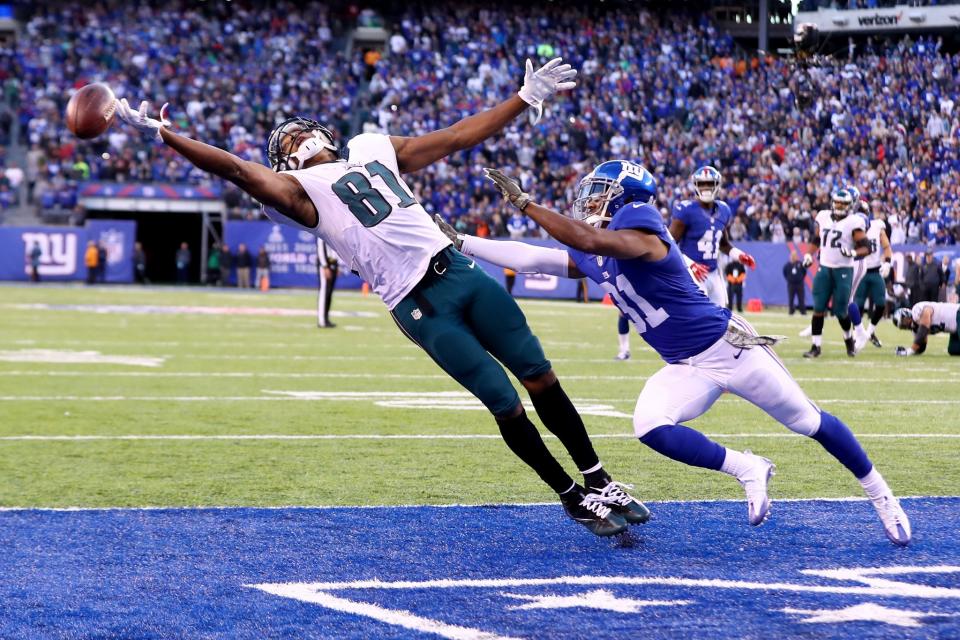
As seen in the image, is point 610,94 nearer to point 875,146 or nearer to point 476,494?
point 875,146

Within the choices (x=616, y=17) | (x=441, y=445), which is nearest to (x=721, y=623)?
(x=441, y=445)

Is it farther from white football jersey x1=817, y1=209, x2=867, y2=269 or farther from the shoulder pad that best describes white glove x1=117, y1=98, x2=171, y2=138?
white football jersey x1=817, y1=209, x2=867, y2=269

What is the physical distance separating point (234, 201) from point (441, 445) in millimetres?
29983

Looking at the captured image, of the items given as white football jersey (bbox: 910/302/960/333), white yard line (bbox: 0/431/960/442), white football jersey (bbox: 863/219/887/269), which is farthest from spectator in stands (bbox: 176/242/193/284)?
white yard line (bbox: 0/431/960/442)

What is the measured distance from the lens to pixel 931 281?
23.5 meters

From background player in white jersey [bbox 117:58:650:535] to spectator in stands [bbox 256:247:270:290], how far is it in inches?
1224

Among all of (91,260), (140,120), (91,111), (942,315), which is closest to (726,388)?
(140,120)

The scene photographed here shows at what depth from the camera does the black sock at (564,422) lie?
211 inches

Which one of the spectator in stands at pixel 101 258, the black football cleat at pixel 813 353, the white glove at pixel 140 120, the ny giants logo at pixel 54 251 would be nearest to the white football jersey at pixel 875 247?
the black football cleat at pixel 813 353

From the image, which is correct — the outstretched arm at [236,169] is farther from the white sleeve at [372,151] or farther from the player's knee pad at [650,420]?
the player's knee pad at [650,420]

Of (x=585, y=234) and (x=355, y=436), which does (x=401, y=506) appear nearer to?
(x=585, y=234)

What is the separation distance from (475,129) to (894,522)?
7.68 feet

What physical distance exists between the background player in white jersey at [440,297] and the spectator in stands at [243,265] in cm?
3116

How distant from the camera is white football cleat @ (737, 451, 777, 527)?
507 centimetres
